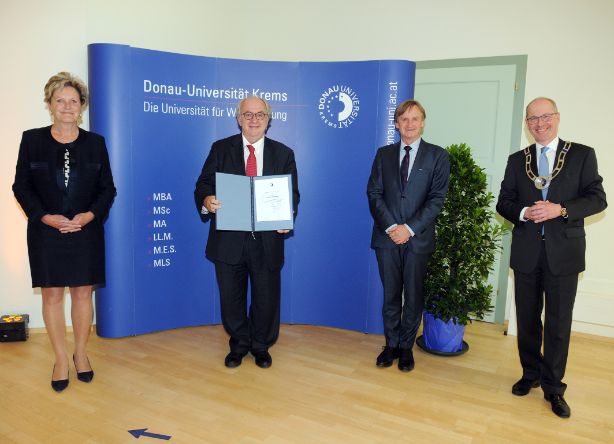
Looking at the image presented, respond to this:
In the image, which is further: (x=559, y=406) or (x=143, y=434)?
(x=559, y=406)

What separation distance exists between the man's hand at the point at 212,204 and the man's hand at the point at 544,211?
189cm

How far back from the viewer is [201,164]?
414 cm

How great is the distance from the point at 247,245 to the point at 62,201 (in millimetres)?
1171

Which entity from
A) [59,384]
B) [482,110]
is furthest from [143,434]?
[482,110]

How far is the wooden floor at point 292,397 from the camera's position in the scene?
8.91ft

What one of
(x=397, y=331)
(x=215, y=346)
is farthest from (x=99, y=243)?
(x=397, y=331)

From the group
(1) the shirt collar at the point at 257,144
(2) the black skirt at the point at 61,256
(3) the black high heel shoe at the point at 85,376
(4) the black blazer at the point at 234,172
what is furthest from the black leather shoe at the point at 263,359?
(1) the shirt collar at the point at 257,144

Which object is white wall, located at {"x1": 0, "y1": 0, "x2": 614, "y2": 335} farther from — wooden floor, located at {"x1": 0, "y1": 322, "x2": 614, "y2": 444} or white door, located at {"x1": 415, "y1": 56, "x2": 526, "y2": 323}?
wooden floor, located at {"x1": 0, "y1": 322, "x2": 614, "y2": 444}

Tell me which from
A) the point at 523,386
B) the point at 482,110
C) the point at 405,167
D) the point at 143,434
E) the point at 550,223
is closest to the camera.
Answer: the point at 143,434

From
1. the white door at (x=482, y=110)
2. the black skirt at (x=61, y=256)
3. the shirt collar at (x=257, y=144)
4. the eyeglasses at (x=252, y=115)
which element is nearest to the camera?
the black skirt at (x=61, y=256)

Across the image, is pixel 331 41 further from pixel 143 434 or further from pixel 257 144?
pixel 143 434

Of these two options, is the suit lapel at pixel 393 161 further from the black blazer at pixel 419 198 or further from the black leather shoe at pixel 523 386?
the black leather shoe at pixel 523 386

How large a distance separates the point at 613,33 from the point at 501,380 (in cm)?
290

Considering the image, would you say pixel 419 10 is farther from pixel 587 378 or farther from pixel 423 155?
pixel 587 378
